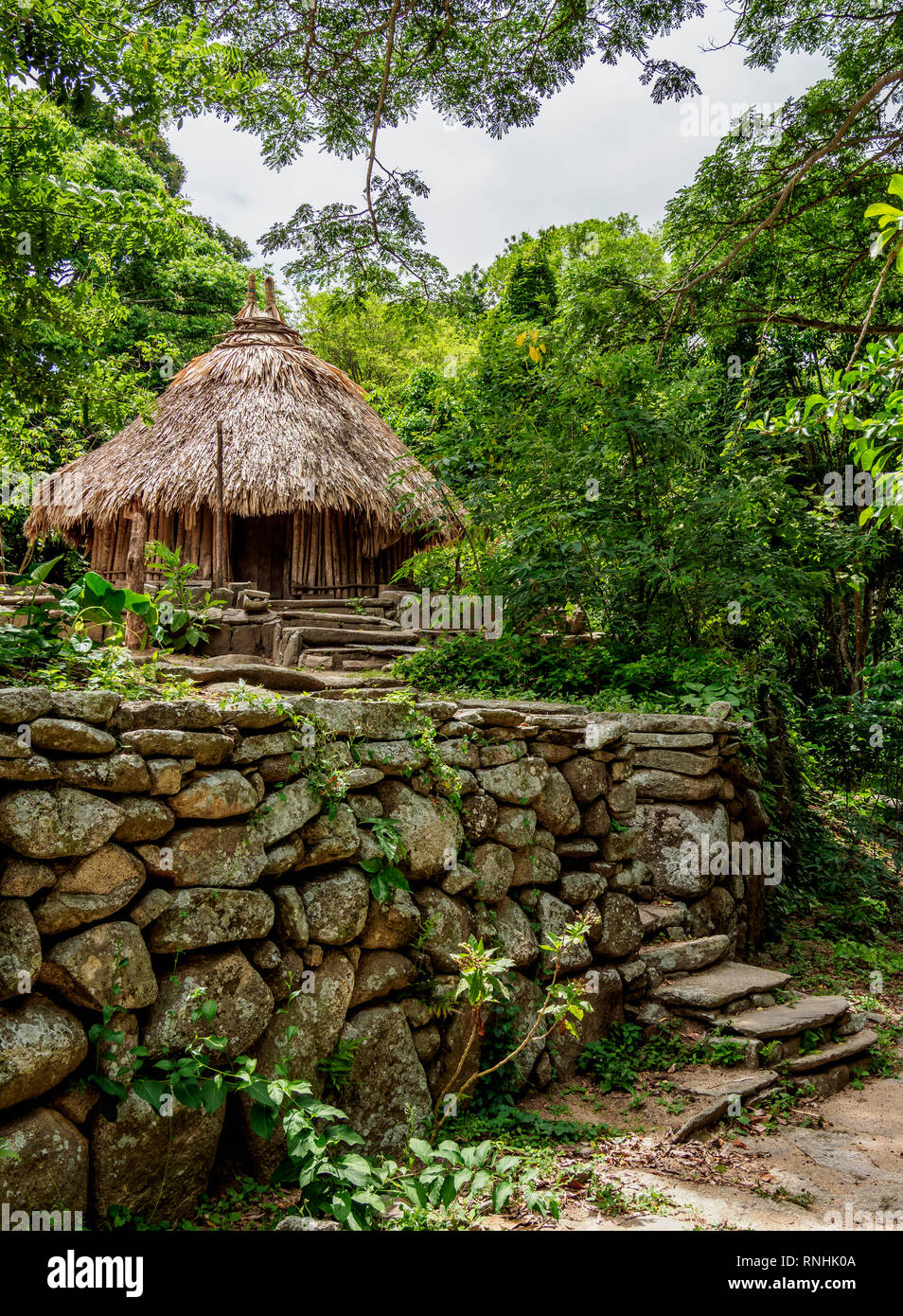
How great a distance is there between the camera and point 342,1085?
10.7ft

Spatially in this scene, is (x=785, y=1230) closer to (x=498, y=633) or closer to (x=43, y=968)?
(x=43, y=968)

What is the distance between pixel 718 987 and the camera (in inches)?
197

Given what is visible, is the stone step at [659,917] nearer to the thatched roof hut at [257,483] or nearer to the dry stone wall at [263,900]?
the dry stone wall at [263,900]

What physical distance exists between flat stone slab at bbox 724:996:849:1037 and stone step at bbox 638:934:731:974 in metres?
0.48

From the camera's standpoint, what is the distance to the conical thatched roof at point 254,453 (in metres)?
11.5

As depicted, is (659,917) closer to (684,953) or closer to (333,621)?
(684,953)

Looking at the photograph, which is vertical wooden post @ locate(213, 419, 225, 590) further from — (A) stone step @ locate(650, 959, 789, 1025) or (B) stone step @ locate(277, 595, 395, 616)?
(A) stone step @ locate(650, 959, 789, 1025)

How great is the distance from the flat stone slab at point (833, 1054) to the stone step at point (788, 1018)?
0.42 feet

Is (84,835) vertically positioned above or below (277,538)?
below

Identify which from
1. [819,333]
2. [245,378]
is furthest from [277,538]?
[819,333]

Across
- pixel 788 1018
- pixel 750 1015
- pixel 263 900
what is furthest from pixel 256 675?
pixel 788 1018

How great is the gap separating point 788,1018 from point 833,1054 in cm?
28

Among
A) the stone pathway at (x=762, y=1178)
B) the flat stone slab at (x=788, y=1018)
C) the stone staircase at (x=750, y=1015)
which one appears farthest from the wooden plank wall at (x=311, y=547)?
the stone pathway at (x=762, y=1178)

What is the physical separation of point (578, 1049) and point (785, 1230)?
1693 millimetres
